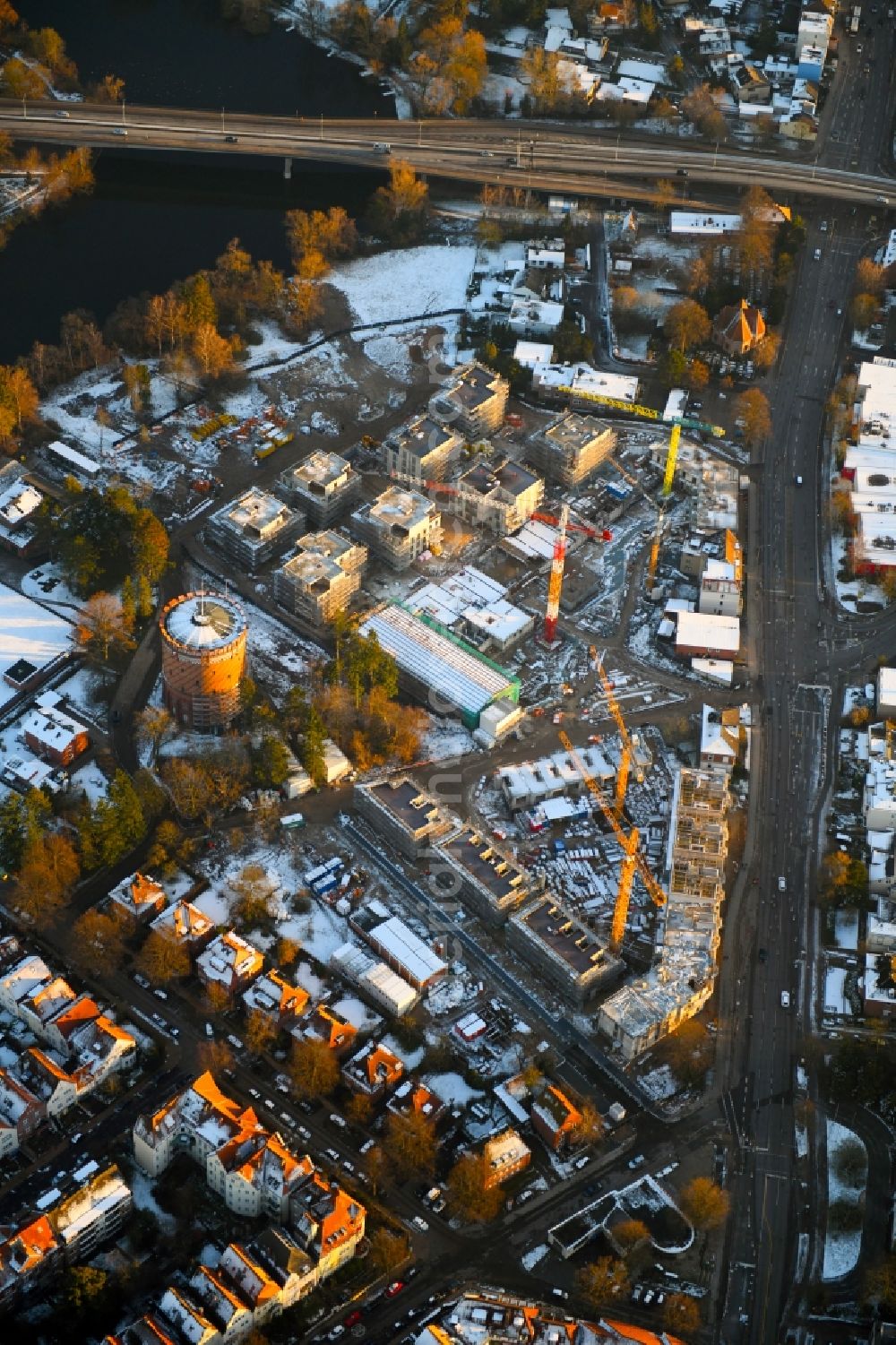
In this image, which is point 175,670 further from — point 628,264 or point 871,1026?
point 628,264

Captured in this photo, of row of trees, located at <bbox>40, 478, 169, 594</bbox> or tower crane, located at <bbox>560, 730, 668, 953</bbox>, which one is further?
row of trees, located at <bbox>40, 478, 169, 594</bbox>

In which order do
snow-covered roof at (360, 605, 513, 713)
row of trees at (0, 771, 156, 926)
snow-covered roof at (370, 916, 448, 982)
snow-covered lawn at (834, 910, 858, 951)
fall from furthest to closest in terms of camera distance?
snow-covered roof at (360, 605, 513, 713) < snow-covered lawn at (834, 910, 858, 951) < row of trees at (0, 771, 156, 926) < snow-covered roof at (370, 916, 448, 982)

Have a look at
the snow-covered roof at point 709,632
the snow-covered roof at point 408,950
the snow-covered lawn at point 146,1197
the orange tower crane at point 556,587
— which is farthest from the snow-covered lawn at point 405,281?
the snow-covered lawn at point 146,1197

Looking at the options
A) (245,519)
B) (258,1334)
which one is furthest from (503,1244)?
(245,519)

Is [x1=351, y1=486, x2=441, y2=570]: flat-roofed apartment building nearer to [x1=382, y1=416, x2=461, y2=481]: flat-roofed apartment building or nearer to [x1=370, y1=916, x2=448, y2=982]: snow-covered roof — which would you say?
[x1=382, y1=416, x2=461, y2=481]: flat-roofed apartment building

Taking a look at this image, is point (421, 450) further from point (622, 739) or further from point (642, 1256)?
point (642, 1256)

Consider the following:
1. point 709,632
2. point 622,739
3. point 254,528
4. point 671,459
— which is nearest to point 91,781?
point 254,528

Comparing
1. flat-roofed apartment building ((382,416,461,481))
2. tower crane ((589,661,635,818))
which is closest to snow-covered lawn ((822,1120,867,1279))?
tower crane ((589,661,635,818))
